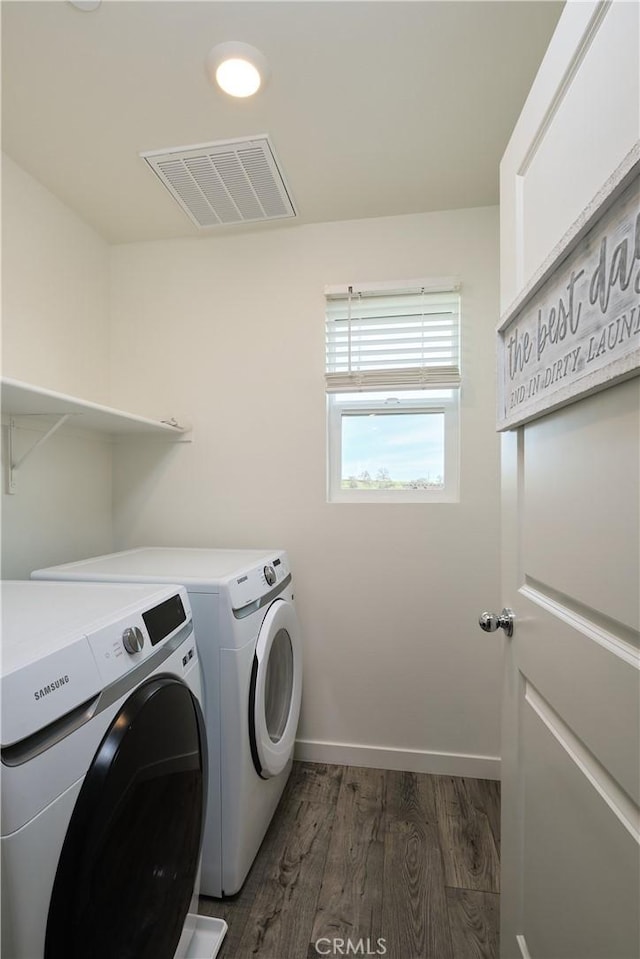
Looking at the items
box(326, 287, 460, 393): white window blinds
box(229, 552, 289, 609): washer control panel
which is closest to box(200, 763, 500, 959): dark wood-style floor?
box(229, 552, 289, 609): washer control panel

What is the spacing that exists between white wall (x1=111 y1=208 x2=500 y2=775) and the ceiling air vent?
0.68 feet

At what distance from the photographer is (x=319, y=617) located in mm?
2020

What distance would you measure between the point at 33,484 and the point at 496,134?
2.06 meters

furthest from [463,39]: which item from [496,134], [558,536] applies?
[558,536]

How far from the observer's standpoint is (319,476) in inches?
79.7

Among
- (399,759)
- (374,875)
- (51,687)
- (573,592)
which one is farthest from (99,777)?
(399,759)

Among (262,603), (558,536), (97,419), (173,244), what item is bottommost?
(262,603)

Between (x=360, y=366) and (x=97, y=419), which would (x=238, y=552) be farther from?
(x=360, y=366)

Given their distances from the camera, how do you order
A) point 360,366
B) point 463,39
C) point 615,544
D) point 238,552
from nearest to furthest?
point 615,544 < point 463,39 < point 238,552 < point 360,366

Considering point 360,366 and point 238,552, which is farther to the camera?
point 360,366

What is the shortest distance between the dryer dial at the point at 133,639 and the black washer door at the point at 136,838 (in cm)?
7

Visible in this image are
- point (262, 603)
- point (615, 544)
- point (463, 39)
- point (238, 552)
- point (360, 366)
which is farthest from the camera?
point (360, 366)

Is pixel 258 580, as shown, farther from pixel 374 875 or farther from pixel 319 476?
pixel 374 875

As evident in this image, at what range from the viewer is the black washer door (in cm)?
68
